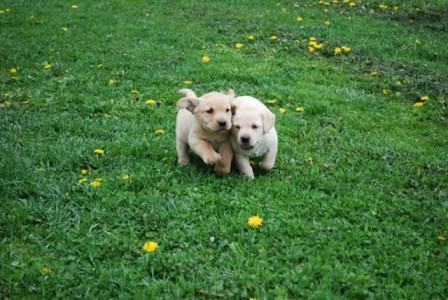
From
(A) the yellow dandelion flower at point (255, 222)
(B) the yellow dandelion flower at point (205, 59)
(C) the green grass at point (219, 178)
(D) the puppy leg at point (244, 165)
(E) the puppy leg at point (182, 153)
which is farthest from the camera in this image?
(B) the yellow dandelion flower at point (205, 59)

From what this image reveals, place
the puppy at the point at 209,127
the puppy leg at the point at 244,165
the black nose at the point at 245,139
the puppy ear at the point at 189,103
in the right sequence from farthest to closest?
the puppy leg at the point at 244,165 < the puppy ear at the point at 189,103 < the puppy at the point at 209,127 < the black nose at the point at 245,139

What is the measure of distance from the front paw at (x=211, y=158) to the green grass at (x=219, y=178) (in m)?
0.26

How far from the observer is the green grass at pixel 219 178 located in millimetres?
4062

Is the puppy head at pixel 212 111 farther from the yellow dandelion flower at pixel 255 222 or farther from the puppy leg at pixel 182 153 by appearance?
the yellow dandelion flower at pixel 255 222

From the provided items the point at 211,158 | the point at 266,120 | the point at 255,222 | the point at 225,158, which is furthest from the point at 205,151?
the point at 255,222

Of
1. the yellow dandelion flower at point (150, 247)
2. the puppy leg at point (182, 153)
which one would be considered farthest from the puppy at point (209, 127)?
the yellow dandelion flower at point (150, 247)

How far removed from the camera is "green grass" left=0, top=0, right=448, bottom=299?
406 centimetres

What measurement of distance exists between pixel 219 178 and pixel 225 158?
0.77ft

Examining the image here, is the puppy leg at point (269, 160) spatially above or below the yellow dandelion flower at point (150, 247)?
above

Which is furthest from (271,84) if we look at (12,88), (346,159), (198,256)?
(198,256)

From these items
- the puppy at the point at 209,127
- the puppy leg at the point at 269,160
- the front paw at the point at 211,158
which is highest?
the puppy at the point at 209,127

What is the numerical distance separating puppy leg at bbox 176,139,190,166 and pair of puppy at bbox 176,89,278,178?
0.08 meters

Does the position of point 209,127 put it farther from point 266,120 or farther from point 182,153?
point 182,153

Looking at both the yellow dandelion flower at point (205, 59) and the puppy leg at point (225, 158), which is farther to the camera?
the yellow dandelion flower at point (205, 59)
